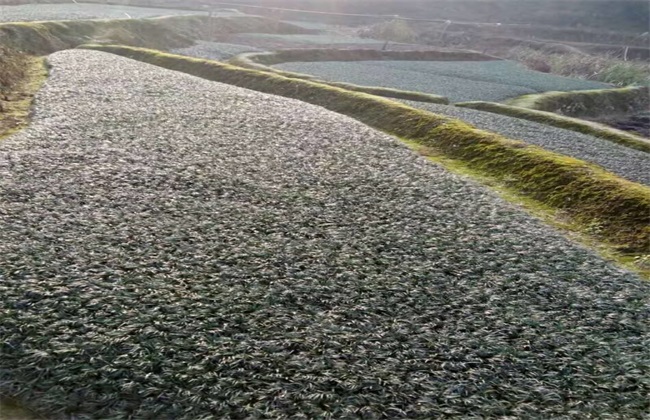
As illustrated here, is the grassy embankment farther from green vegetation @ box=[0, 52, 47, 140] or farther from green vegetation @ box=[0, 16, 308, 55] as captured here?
green vegetation @ box=[0, 16, 308, 55]

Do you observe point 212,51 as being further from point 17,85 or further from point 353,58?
point 17,85

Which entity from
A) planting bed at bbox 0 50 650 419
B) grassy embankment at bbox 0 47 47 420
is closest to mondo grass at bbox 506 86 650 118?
planting bed at bbox 0 50 650 419

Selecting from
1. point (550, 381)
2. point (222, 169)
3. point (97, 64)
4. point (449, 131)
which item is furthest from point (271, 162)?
point (97, 64)

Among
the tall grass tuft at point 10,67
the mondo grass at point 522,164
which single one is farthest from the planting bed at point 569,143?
the tall grass tuft at point 10,67

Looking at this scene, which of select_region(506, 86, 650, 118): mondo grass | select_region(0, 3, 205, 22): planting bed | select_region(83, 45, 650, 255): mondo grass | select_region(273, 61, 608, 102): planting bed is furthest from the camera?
select_region(0, 3, 205, 22): planting bed

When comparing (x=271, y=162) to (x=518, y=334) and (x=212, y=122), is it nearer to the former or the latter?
(x=212, y=122)

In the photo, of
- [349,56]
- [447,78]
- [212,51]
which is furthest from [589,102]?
[212,51]

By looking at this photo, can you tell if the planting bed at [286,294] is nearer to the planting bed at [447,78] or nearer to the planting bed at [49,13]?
the planting bed at [447,78]
